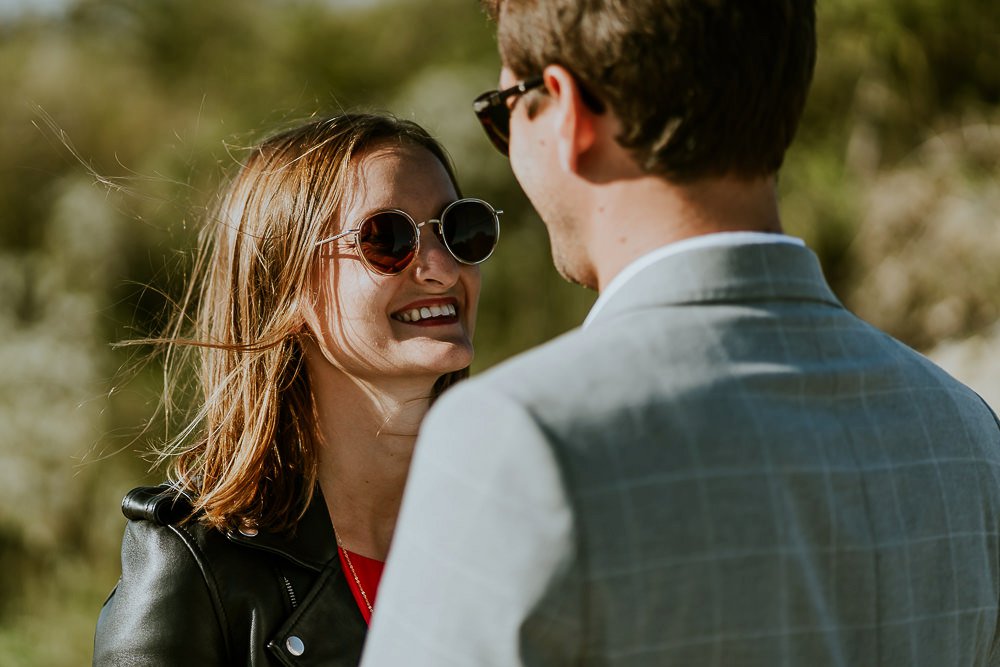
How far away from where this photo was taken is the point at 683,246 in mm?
1260

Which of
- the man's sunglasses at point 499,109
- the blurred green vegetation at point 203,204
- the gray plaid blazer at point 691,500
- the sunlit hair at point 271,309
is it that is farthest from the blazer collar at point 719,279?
the blurred green vegetation at point 203,204

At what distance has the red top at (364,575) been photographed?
2.26 m

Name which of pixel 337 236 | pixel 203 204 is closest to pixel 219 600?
pixel 337 236

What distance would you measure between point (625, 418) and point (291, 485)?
1.37 m

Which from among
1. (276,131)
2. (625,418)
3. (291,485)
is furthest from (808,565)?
(276,131)

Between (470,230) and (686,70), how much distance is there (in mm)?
1249

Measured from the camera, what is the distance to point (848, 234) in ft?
22.3

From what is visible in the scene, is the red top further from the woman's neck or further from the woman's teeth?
the woman's teeth

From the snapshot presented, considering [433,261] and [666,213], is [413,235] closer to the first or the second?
[433,261]

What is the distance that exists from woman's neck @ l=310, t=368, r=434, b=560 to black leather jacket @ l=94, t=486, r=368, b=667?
179 millimetres

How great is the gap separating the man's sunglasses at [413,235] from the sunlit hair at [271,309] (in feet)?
0.33

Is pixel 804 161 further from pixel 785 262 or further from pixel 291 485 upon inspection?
pixel 785 262

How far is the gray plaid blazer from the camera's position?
1089 millimetres

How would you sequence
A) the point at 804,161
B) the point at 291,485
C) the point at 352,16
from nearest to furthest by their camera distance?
the point at 291,485 < the point at 804,161 < the point at 352,16
